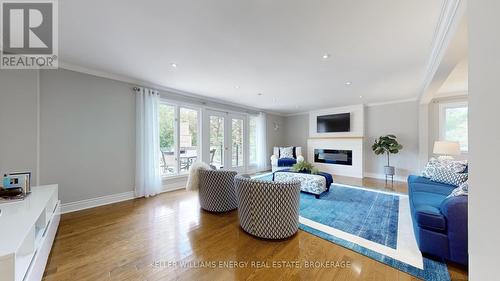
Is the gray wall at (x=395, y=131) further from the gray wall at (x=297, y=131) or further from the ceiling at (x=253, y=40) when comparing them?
the gray wall at (x=297, y=131)

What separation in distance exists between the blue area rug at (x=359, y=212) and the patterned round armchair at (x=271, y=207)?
29.4 inches

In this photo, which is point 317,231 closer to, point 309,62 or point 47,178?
point 309,62

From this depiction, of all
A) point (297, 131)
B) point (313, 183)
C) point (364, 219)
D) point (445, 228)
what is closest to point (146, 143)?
point (313, 183)

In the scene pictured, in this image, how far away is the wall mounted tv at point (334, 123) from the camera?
248 inches

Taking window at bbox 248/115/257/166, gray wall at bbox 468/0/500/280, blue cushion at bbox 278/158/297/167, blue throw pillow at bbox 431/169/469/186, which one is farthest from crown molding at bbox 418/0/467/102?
window at bbox 248/115/257/166

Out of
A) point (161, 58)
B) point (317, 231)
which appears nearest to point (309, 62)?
point (161, 58)

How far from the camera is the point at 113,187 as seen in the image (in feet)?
11.8

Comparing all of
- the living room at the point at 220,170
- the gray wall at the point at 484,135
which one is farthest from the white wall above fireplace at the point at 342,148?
the gray wall at the point at 484,135

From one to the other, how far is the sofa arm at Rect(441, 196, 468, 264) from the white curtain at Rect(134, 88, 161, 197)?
4.50 m

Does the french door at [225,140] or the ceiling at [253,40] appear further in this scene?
the french door at [225,140]

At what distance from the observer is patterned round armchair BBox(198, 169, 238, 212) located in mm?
3045

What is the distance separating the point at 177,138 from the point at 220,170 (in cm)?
210

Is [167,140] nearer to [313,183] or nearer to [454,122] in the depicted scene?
[313,183]

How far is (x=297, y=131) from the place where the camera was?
7.89 meters
